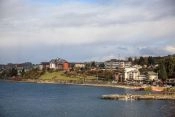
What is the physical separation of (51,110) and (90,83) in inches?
2706

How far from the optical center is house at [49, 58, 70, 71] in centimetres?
15639

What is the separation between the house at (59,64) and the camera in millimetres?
156387

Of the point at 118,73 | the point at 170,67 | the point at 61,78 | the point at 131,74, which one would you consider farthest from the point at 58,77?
the point at 170,67

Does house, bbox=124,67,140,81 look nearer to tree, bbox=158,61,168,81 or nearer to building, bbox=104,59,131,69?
tree, bbox=158,61,168,81

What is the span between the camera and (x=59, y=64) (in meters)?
161

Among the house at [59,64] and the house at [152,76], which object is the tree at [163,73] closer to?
the house at [152,76]

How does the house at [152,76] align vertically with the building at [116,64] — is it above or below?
below

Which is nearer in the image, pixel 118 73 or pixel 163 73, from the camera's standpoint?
pixel 163 73

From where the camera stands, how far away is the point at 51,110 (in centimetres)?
4869

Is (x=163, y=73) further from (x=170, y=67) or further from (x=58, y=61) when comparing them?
(x=58, y=61)

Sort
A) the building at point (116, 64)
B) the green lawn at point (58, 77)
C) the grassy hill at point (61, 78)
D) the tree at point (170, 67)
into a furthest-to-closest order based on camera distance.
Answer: the building at point (116, 64) < the green lawn at point (58, 77) < the grassy hill at point (61, 78) < the tree at point (170, 67)

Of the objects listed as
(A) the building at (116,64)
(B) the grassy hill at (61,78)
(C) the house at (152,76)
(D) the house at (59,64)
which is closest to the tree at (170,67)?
(C) the house at (152,76)

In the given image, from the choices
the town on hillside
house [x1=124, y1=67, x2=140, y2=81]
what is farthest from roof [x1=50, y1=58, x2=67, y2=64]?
house [x1=124, y1=67, x2=140, y2=81]

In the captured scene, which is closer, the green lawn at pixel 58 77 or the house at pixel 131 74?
the house at pixel 131 74
